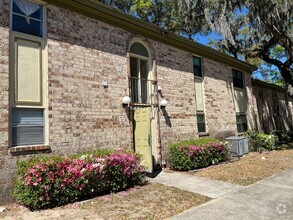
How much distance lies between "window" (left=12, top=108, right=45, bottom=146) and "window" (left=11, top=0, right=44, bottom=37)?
7.17ft

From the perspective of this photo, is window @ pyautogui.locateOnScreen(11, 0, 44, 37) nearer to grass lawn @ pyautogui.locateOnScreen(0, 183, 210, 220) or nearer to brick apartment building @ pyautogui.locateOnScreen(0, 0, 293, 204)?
brick apartment building @ pyautogui.locateOnScreen(0, 0, 293, 204)

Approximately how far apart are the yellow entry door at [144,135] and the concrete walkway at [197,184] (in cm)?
69

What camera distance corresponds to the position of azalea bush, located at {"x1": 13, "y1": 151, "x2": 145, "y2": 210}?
549cm

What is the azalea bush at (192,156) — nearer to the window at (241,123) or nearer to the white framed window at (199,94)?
the white framed window at (199,94)

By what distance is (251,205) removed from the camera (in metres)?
5.52

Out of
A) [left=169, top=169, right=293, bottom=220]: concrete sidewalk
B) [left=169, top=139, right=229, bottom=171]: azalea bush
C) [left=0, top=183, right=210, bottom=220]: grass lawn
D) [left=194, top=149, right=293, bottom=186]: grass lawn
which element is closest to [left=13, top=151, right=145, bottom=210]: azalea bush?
[left=0, top=183, right=210, bottom=220]: grass lawn

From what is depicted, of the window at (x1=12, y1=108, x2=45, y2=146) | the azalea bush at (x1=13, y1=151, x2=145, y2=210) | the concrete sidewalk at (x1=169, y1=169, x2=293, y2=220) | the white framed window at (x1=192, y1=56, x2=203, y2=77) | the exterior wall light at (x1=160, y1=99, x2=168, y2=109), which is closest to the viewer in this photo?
the concrete sidewalk at (x1=169, y1=169, x2=293, y2=220)

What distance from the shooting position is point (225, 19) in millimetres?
13516

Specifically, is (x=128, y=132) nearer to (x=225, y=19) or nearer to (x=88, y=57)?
(x=88, y=57)

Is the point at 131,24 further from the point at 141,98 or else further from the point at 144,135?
the point at 144,135

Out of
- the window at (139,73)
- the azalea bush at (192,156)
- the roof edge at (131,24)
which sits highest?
the roof edge at (131,24)

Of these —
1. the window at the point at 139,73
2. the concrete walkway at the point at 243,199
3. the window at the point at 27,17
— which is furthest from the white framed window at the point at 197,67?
Result: the window at the point at 27,17

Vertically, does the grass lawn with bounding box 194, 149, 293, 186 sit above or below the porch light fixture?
below

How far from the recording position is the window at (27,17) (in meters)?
6.67
